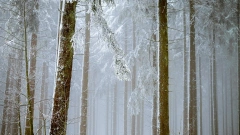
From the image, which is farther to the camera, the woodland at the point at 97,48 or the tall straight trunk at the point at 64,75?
the woodland at the point at 97,48

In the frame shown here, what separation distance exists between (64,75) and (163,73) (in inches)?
119

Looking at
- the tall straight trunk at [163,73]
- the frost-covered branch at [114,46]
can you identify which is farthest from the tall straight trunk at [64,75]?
the tall straight trunk at [163,73]

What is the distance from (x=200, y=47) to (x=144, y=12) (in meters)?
9.94

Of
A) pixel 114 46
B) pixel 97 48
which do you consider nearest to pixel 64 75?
pixel 114 46

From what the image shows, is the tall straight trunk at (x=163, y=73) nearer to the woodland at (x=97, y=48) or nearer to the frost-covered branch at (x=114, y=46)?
the woodland at (x=97, y=48)

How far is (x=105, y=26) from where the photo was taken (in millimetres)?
5613

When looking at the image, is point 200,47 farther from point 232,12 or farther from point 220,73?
point 220,73

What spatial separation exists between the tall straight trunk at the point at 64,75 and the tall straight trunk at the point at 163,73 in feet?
9.10

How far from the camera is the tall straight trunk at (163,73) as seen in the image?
21.8 feet

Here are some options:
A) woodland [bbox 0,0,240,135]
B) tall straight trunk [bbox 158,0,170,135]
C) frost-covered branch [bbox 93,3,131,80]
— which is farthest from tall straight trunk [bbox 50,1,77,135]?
tall straight trunk [bbox 158,0,170,135]

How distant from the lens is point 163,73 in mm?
6809

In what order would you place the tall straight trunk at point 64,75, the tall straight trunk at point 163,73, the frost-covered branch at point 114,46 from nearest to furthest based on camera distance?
1. the tall straight trunk at point 64,75
2. the frost-covered branch at point 114,46
3. the tall straight trunk at point 163,73

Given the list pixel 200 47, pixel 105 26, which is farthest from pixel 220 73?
pixel 105 26

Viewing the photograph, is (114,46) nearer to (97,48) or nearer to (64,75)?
(64,75)
